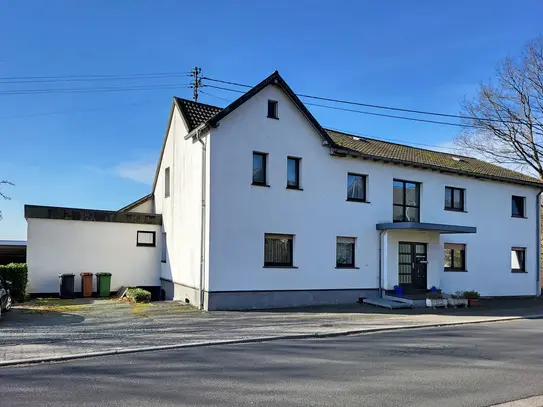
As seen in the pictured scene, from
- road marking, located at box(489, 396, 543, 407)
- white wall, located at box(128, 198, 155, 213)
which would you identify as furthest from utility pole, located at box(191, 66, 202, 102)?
road marking, located at box(489, 396, 543, 407)

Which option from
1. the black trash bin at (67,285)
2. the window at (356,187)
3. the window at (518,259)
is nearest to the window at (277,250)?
the window at (356,187)

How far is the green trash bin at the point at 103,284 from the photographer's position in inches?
748

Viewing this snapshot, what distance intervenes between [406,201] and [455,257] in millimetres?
3979

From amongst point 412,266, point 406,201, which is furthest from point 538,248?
point 406,201

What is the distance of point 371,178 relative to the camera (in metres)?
19.1

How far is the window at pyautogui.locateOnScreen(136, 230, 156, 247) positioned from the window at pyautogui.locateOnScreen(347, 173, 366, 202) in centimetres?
883

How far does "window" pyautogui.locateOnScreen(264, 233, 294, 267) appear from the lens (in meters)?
16.6

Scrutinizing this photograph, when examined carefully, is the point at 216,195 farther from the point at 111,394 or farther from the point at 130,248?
the point at 111,394

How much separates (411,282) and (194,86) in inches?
895

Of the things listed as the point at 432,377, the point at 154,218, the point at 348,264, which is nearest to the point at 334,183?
the point at 348,264

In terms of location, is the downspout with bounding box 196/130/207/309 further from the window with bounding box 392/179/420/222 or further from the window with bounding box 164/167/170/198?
the window with bounding box 392/179/420/222

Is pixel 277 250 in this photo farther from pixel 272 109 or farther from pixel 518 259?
pixel 518 259

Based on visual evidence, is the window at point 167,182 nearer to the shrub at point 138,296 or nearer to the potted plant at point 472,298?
the shrub at point 138,296

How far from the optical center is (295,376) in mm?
7203
